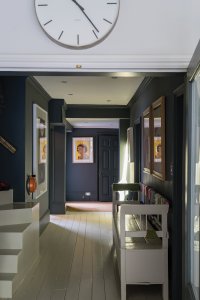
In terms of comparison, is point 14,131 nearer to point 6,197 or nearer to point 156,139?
point 6,197

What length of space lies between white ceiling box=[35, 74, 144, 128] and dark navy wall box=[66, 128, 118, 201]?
3696mm

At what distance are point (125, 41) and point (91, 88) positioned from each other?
13.3ft

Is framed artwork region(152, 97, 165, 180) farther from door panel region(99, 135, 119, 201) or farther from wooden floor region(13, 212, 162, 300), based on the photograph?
door panel region(99, 135, 119, 201)

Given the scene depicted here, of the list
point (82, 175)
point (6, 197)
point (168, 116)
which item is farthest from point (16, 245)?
point (82, 175)

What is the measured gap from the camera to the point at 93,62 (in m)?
1.97

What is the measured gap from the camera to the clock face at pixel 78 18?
1.95m

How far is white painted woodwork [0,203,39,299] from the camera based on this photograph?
12.0 feet

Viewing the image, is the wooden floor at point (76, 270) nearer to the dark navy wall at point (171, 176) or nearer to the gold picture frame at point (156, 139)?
the dark navy wall at point (171, 176)

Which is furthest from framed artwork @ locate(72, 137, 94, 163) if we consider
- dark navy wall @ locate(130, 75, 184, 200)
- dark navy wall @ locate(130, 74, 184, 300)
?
dark navy wall @ locate(130, 75, 184, 200)

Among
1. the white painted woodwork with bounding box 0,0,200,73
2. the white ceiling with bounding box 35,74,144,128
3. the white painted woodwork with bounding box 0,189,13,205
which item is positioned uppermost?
the white ceiling with bounding box 35,74,144,128

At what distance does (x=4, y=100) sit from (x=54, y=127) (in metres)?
3.14

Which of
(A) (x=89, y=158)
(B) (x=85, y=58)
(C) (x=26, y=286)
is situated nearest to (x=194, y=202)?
(B) (x=85, y=58)

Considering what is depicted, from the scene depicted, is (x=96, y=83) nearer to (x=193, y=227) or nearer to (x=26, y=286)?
(x=26, y=286)

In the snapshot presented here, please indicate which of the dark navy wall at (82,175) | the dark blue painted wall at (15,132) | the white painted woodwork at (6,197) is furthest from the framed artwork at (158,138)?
the dark navy wall at (82,175)
